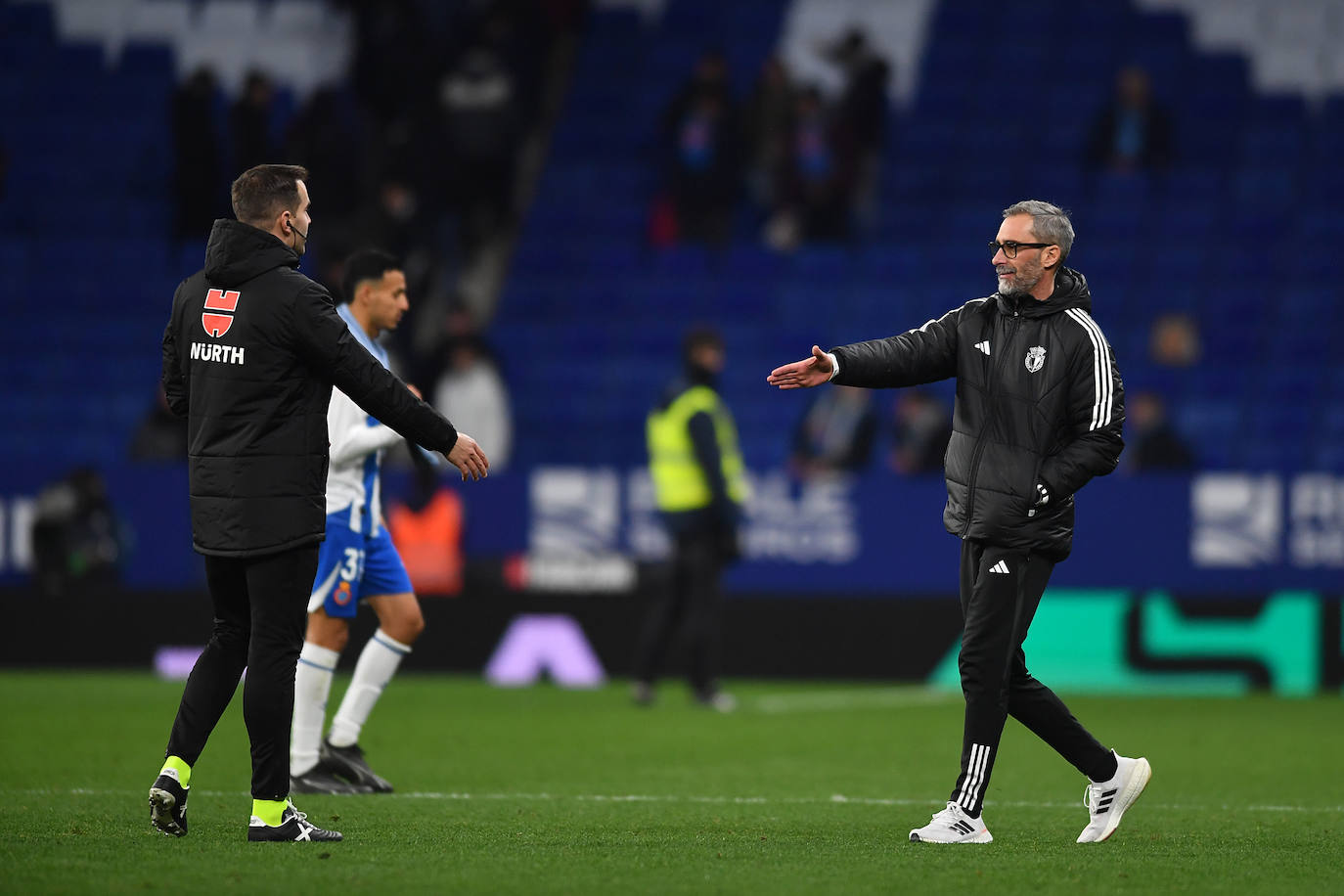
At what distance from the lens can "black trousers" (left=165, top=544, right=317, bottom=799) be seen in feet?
20.1

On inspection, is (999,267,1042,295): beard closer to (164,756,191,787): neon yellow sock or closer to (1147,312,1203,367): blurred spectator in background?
(164,756,191,787): neon yellow sock

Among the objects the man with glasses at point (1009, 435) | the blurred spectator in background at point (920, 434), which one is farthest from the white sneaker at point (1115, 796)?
the blurred spectator in background at point (920, 434)

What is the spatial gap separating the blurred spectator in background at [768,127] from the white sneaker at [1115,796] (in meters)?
12.7

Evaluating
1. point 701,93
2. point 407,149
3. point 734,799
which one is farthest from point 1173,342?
point 734,799

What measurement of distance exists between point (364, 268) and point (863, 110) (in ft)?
37.4

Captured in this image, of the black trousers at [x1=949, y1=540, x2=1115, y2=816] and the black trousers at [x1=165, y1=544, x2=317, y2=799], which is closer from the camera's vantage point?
the black trousers at [x1=165, y1=544, x2=317, y2=799]

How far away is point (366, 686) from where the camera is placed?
8.17 metres

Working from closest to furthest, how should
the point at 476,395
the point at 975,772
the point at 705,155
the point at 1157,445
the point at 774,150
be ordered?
the point at 975,772
the point at 1157,445
the point at 476,395
the point at 705,155
the point at 774,150

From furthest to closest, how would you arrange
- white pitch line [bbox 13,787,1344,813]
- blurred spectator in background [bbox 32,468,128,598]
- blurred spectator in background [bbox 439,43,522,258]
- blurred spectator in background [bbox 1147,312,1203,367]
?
blurred spectator in background [bbox 439,43,522,258] < blurred spectator in background [bbox 1147,312,1203,367] < blurred spectator in background [bbox 32,468,128,598] < white pitch line [bbox 13,787,1344,813]

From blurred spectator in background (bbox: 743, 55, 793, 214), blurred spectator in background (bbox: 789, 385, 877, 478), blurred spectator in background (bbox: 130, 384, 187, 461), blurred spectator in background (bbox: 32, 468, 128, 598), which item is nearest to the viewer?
blurred spectator in background (bbox: 32, 468, 128, 598)

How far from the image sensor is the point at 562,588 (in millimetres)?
14344

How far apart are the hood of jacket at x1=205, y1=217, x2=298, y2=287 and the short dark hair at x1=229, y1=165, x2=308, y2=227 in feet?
0.15

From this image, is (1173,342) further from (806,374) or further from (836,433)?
(806,374)

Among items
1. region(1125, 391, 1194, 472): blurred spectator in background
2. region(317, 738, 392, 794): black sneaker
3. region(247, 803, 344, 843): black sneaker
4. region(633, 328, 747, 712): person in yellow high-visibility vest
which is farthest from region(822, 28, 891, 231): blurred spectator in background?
region(247, 803, 344, 843): black sneaker
